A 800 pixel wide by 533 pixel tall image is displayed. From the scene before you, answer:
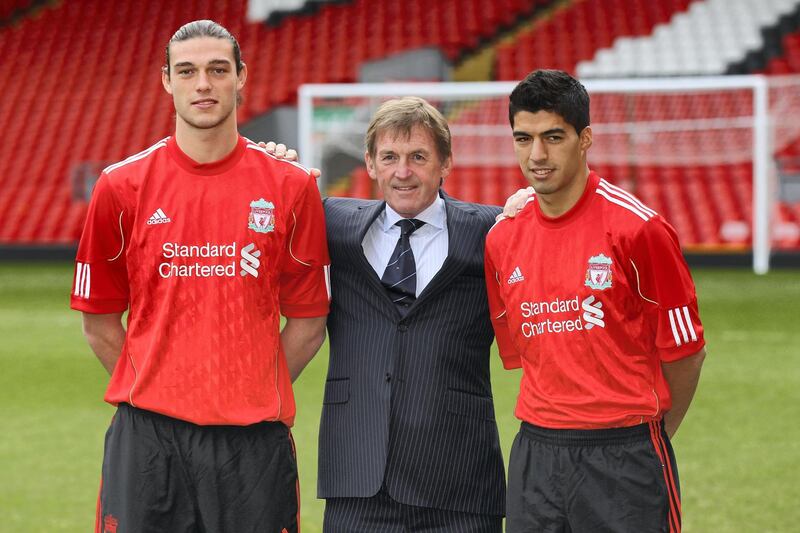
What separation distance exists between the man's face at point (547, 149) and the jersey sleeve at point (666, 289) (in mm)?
245

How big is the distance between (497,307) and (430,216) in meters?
0.32

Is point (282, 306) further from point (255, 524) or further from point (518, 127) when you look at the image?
point (518, 127)

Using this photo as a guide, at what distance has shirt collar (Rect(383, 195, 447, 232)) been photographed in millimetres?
3342

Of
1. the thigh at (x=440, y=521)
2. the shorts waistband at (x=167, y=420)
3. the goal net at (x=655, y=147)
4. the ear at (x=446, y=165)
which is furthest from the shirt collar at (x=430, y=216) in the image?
the goal net at (x=655, y=147)

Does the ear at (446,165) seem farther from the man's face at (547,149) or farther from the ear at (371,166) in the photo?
the man's face at (547,149)

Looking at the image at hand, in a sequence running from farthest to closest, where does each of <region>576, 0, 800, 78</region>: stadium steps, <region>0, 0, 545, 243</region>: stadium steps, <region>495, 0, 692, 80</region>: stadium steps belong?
<region>495, 0, 692, 80</region>: stadium steps < <region>0, 0, 545, 243</region>: stadium steps < <region>576, 0, 800, 78</region>: stadium steps

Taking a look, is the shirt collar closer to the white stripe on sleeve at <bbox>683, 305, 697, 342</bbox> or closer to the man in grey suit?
the man in grey suit

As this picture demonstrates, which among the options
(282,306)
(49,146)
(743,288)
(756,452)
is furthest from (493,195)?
(282,306)

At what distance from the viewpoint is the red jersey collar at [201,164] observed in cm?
313

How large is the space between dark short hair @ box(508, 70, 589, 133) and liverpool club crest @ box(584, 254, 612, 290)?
329 mm

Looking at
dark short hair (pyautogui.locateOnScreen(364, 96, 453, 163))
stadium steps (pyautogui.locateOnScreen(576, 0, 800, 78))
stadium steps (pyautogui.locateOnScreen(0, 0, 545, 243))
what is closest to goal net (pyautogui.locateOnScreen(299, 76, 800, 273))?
stadium steps (pyautogui.locateOnScreen(576, 0, 800, 78))

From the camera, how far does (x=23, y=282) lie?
1316 centimetres

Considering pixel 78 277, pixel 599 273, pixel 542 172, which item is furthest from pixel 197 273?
pixel 599 273

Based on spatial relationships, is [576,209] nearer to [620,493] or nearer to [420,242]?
[420,242]
